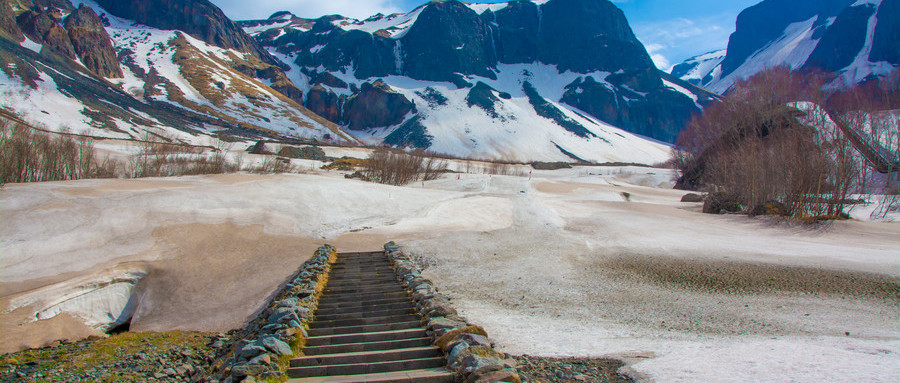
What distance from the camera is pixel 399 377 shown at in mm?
5102

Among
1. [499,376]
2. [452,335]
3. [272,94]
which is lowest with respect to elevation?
[452,335]

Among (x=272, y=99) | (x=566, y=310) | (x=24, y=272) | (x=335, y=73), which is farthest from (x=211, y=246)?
(x=335, y=73)

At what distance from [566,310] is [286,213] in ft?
49.4

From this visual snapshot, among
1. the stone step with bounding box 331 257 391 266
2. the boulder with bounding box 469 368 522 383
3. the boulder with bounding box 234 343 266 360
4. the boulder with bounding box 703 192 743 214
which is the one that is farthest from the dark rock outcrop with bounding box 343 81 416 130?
the boulder with bounding box 469 368 522 383

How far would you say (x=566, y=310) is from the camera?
873 cm

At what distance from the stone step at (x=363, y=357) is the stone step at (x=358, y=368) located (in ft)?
0.71

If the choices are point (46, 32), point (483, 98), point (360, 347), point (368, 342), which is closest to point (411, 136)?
point (483, 98)

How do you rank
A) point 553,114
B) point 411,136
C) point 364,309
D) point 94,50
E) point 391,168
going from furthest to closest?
point 553,114 < point 411,136 < point 94,50 < point 391,168 < point 364,309

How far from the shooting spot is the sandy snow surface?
6.30m

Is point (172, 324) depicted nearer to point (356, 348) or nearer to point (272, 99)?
point (356, 348)

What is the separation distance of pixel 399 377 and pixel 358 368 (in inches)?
28.1

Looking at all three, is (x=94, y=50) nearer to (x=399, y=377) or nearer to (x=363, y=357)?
(x=363, y=357)

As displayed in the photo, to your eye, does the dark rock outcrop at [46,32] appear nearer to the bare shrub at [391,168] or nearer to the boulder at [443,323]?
the bare shrub at [391,168]

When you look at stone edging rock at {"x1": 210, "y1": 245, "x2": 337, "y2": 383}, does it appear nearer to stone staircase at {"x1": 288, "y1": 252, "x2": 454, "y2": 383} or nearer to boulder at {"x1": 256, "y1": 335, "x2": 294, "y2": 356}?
boulder at {"x1": 256, "y1": 335, "x2": 294, "y2": 356}
